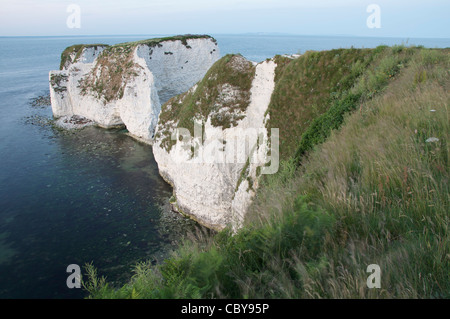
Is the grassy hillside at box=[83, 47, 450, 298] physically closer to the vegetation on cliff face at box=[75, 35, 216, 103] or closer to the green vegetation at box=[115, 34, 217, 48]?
the vegetation on cliff face at box=[75, 35, 216, 103]

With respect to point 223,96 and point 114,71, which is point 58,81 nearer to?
point 114,71

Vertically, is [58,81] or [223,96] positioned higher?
[58,81]

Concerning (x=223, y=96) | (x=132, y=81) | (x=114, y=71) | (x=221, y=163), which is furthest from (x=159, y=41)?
(x=221, y=163)

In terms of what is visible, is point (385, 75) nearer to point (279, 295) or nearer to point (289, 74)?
point (289, 74)

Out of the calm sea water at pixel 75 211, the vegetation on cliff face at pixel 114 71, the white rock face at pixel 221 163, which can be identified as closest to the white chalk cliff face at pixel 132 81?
the vegetation on cliff face at pixel 114 71
